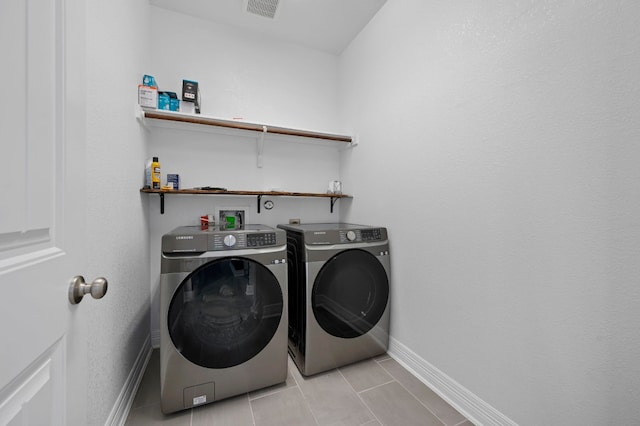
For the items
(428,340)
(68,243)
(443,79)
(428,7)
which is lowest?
(428,340)

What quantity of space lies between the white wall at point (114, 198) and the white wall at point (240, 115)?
0.83 ft

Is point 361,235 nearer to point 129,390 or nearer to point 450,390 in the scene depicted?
point 450,390

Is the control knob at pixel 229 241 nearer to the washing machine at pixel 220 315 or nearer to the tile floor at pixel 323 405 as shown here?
the washing machine at pixel 220 315

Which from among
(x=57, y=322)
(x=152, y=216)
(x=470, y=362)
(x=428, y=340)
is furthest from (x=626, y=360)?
(x=152, y=216)

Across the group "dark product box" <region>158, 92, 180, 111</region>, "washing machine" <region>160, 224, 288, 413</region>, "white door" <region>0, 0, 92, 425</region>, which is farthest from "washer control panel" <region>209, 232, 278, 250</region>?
"dark product box" <region>158, 92, 180, 111</region>

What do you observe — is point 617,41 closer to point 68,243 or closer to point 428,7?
point 428,7

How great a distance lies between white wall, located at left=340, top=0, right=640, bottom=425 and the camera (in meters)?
0.83

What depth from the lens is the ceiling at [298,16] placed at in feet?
6.17

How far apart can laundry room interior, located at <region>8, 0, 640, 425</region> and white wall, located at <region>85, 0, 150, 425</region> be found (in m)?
0.01

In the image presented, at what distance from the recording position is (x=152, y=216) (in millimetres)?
1897

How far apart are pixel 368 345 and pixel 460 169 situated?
131 cm

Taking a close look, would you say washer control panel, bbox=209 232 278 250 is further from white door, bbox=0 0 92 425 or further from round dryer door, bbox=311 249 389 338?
white door, bbox=0 0 92 425

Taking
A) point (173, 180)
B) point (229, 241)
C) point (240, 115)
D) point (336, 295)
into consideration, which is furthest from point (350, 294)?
point (240, 115)

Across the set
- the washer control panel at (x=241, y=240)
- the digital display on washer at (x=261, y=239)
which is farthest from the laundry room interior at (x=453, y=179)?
the digital display on washer at (x=261, y=239)
